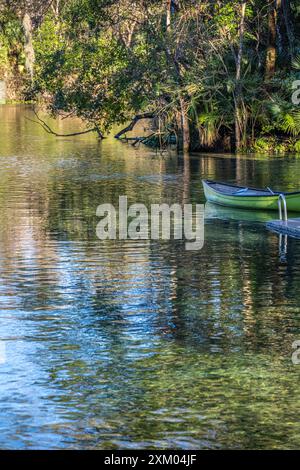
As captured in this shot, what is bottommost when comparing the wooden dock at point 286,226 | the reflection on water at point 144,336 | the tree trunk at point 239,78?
the reflection on water at point 144,336

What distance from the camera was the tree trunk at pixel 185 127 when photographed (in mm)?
43125

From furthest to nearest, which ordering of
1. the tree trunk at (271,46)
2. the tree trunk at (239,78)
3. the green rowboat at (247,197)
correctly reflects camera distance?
the tree trunk at (271,46) < the tree trunk at (239,78) < the green rowboat at (247,197)

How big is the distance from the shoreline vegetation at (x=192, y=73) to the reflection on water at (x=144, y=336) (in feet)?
54.8

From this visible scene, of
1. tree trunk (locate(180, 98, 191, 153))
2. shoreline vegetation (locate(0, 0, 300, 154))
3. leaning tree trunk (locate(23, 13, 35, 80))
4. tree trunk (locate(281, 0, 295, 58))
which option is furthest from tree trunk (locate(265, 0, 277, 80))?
leaning tree trunk (locate(23, 13, 35, 80))

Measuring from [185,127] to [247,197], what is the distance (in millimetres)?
18641

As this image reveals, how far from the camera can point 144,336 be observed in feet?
46.1

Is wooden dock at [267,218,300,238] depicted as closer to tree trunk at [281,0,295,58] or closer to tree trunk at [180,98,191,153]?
tree trunk at [180,98,191,153]

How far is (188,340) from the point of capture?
13.9 meters

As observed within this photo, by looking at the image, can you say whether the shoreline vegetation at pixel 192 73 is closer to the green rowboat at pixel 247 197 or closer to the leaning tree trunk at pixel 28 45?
the green rowboat at pixel 247 197

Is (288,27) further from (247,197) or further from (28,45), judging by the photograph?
(28,45)

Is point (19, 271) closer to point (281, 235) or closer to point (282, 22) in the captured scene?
point (281, 235)

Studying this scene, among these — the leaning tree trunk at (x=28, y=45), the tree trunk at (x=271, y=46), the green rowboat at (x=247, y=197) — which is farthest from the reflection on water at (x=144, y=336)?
the leaning tree trunk at (x=28, y=45)

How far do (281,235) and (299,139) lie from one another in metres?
22.0
